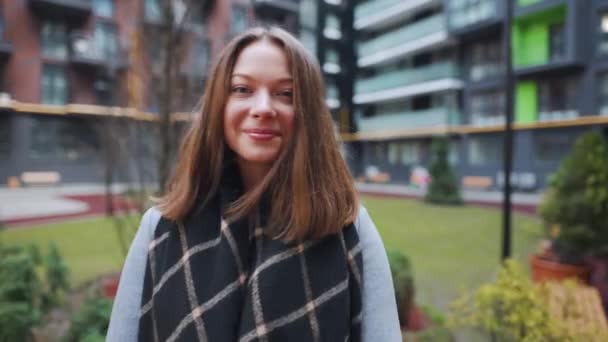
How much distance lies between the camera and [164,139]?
9.07 ft

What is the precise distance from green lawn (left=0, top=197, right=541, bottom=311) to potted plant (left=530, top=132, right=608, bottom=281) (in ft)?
2.53

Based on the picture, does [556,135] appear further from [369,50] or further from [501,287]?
[501,287]

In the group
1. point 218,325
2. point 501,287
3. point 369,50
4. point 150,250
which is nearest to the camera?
point 218,325

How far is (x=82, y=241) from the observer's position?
622cm

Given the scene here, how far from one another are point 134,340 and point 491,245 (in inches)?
247

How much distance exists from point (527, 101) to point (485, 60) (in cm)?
314

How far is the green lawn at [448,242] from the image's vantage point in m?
4.32

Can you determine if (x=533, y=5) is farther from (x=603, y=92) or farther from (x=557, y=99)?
(x=557, y=99)

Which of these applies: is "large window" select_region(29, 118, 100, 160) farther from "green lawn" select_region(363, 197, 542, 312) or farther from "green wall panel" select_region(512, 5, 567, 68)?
"green wall panel" select_region(512, 5, 567, 68)

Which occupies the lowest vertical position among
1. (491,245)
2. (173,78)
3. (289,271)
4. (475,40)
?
(491,245)

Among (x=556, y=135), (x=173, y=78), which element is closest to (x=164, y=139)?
(x=173, y=78)

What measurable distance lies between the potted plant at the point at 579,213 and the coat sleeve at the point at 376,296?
12.3 feet

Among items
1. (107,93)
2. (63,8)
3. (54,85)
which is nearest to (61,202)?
(54,85)

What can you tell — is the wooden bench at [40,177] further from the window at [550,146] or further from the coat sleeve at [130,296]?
the window at [550,146]
